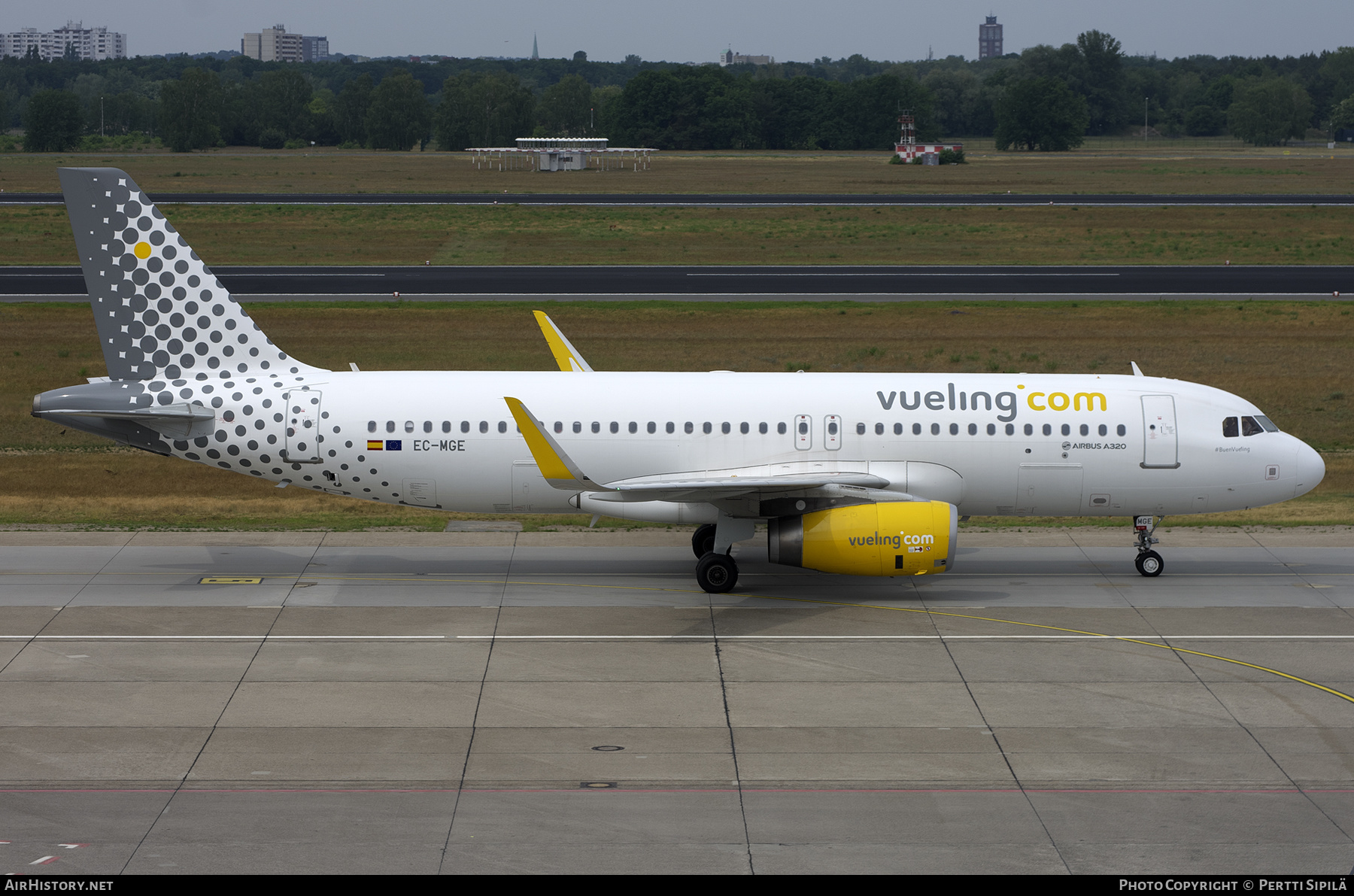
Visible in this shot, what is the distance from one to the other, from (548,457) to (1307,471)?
1493cm

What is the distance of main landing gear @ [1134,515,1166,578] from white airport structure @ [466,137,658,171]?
122m

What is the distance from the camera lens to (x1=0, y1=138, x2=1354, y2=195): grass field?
121375 mm

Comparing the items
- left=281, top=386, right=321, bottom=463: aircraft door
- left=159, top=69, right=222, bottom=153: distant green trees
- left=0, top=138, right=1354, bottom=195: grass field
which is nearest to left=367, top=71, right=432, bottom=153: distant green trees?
left=0, top=138, right=1354, bottom=195: grass field

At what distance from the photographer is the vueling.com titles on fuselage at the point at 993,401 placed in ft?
86.1

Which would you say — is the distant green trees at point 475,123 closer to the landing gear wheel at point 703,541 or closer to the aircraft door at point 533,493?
the landing gear wheel at point 703,541

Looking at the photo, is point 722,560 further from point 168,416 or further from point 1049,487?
point 168,416

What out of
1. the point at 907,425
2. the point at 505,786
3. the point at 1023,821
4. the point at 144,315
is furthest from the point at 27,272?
the point at 1023,821

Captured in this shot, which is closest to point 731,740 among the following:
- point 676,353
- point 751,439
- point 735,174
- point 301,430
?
point 751,439

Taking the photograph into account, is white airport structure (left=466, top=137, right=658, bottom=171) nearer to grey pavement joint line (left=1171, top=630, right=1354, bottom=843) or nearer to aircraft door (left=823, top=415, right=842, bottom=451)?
aircraft door (left=823, top=415, right=842, bottom=451)

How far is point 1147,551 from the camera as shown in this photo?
2733cm

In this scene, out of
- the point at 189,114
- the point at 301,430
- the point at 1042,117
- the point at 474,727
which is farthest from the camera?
the point at 1042,117

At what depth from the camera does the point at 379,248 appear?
80.9 m

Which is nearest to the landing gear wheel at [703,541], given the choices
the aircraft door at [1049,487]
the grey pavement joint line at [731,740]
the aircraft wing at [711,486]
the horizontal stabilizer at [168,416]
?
the grey pavement joint line at [731,740]

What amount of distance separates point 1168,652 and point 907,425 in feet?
21.1
